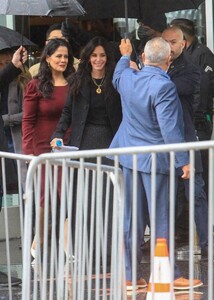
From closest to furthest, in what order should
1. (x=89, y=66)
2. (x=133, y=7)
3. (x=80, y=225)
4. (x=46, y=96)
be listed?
(x=80, y=225), (x=89, y=66), (x=46, y=96), (x=133, y=7)

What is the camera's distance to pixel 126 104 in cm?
861

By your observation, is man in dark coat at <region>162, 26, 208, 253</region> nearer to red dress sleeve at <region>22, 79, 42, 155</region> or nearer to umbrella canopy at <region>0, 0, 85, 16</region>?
umbrella canopy at <region>0, 0, 85, 16</region>

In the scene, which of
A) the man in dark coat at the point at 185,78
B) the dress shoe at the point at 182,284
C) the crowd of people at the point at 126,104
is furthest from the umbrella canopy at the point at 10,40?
the dress shoe at the point at 182,284

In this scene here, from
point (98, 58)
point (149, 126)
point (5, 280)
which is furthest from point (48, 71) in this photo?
point (5, 280)

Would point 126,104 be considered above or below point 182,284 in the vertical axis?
above

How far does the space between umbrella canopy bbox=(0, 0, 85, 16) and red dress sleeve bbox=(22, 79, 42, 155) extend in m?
0.82

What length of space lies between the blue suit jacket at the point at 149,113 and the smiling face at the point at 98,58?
680 millimetres

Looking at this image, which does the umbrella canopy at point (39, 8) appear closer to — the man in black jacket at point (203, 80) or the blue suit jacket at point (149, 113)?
the blue suit jacket at point (149, 113)

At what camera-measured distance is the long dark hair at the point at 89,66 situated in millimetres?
9461

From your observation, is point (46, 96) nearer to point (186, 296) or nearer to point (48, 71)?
point (48, 71)

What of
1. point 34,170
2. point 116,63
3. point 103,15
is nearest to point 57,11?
point 116,63

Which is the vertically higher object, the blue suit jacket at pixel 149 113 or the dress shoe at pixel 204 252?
the blue suit jacket at pixel 149 113

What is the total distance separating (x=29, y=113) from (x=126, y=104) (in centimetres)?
140

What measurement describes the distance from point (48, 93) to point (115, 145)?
109 centimetres
